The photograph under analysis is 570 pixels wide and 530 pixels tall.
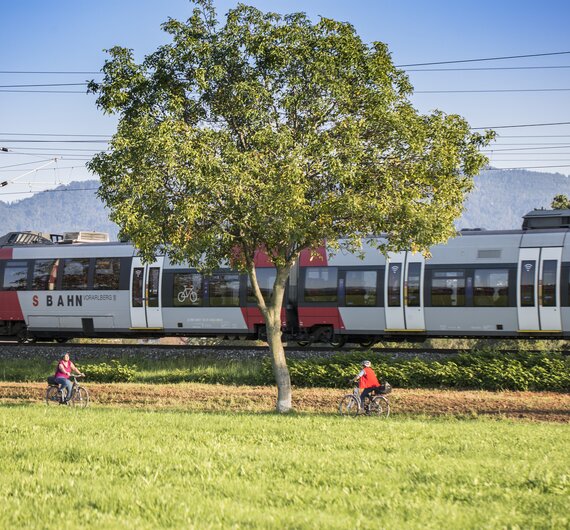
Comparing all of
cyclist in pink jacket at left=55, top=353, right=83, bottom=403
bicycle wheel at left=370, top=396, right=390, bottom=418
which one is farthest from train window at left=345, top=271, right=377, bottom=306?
cyclist in pink jacket at left=55, top=353, right=83, bottom=403

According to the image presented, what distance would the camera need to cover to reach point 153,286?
37.0m

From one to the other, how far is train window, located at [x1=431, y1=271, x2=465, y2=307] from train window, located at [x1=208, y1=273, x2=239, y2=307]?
8.02m

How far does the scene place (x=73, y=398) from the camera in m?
25.7

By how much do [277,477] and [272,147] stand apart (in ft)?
37.9

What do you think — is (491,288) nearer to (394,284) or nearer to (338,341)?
(394,284)

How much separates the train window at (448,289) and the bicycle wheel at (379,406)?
10084 mm

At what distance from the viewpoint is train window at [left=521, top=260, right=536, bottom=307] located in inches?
1217

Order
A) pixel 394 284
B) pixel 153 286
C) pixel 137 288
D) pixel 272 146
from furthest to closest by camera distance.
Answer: pixel 137 288 < pixel 153 286 < pixel 394 284 < pixel 272 146

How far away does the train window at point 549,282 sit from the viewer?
30516 mm

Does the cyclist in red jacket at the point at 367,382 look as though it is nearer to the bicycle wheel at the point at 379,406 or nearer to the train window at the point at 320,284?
the bicycle wheel at the point at 379,406

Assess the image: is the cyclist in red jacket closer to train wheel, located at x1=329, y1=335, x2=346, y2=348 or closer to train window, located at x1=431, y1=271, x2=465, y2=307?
train window, located at x1=431, y1=271, x2=465, y2=307

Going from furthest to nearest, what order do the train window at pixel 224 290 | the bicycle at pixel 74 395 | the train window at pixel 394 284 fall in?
the train window at pixel 224 290 < the train window at pixel 394 284 < the bicycle at pixel 74 395

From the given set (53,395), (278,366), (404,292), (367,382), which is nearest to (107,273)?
(53,395)

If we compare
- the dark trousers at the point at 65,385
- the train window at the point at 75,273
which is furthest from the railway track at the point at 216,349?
the dark trousers at the point at 65,385
